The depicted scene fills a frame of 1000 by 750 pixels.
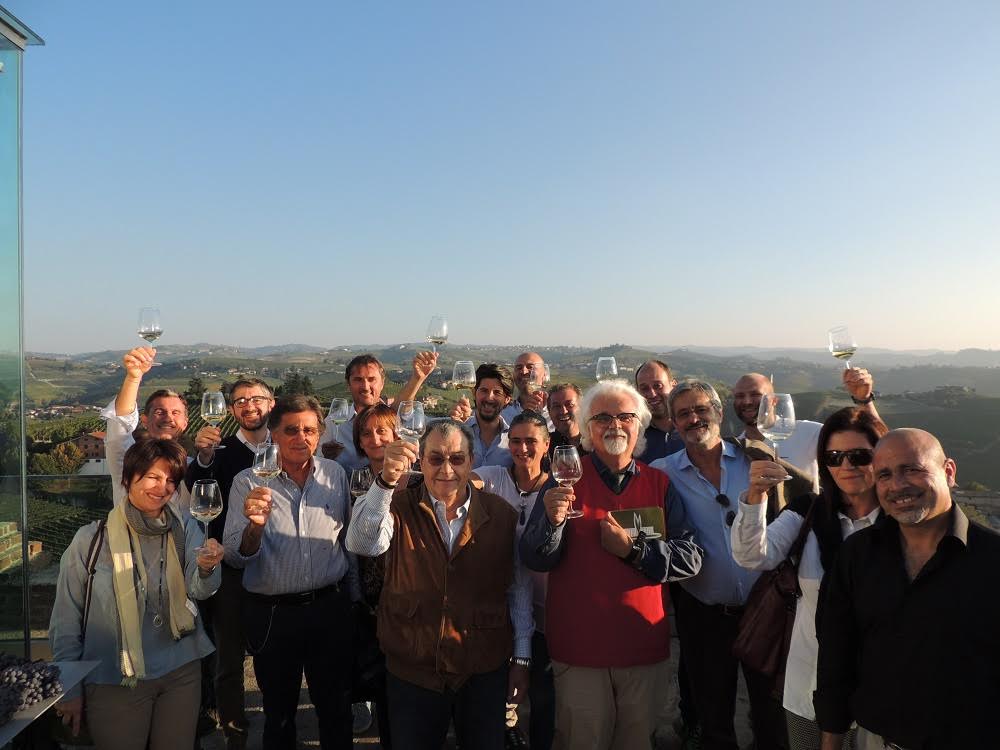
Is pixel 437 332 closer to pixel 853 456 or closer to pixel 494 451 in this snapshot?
pixel 494 451

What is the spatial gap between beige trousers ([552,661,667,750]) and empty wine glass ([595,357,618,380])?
122 inches

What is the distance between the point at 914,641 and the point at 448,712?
8.14ft

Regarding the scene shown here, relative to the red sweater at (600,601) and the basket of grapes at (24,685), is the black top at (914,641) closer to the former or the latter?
the red sweater at (600,601)

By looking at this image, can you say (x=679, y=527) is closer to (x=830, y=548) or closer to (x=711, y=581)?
(x=711, y=581)

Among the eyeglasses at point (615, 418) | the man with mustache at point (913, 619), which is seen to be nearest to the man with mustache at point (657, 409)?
the eyeglasses at point (615, 418)

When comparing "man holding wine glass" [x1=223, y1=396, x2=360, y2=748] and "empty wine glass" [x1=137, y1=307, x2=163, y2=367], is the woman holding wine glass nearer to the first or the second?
"man holding wine glass" [x1=223, y1=396, x2=360, y2=748]

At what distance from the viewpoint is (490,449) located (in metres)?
5.59

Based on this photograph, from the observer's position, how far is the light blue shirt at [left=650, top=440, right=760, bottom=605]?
152 inches

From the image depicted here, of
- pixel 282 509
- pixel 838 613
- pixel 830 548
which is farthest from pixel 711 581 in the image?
pixel 282 509

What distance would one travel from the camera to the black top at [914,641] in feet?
7.63

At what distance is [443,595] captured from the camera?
335 centimetres

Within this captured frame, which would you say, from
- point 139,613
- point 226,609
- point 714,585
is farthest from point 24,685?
point 714,585

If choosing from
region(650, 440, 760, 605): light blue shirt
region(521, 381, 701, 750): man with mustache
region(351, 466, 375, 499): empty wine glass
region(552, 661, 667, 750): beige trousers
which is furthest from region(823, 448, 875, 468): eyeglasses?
region(351, 466, 375, 499): empty wine glass

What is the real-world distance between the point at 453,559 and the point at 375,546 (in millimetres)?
486
